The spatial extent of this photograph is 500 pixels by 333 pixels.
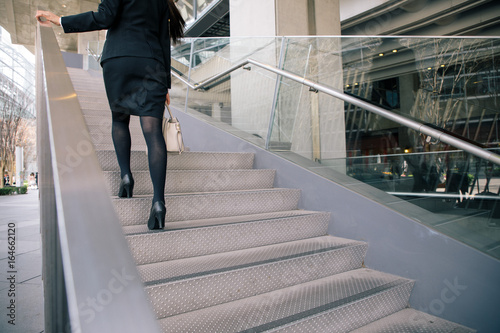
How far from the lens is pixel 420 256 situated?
1.81 metres

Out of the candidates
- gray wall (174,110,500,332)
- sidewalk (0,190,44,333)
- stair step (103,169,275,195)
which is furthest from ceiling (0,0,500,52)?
sidewalk (0,190,44,333)

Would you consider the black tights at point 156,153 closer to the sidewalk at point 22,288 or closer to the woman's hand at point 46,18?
the woman's hand at point 46,18

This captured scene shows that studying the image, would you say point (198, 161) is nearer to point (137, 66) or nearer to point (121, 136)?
point (121, 136)

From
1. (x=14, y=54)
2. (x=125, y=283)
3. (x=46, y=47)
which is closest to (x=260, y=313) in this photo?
(x=125, y=283)

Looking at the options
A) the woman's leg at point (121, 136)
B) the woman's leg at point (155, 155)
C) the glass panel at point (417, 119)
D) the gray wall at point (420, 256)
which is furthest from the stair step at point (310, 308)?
the woman's leg at point (121, 136)

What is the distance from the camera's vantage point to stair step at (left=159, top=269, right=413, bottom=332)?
129 centimetres

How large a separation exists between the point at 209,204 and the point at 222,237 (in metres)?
0.36

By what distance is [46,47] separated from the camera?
1.43 m

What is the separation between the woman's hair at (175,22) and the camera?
6.23 feet

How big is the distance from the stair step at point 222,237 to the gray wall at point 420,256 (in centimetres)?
19

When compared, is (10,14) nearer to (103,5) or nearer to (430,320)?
(103,5)

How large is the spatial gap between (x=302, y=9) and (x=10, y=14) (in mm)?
15670

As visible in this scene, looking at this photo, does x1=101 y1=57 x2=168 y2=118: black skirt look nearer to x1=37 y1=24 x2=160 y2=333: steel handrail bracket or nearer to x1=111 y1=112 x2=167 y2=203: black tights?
x1=111 y1=112 x2=167 y2=203: black tights

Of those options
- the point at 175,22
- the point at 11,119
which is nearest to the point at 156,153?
the point at 175,22
